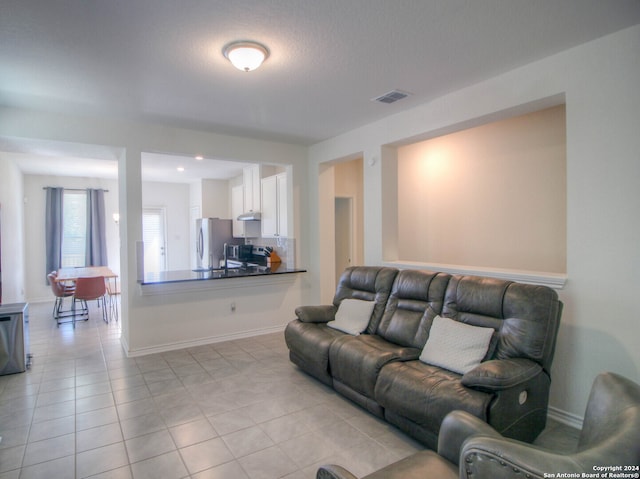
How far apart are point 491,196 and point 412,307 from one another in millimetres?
2087

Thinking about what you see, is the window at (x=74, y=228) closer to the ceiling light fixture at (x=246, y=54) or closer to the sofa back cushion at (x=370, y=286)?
the sofa back cushion at (x=370, y=286)

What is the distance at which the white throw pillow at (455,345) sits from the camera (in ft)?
8.13

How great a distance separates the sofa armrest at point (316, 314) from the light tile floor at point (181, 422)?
55 centimetres

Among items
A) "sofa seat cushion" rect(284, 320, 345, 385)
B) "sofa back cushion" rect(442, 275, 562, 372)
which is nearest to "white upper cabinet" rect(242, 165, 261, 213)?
"sofa seat cushion" rect(284, 320, 345, 385)

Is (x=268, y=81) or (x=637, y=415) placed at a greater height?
(x=268, y=81)

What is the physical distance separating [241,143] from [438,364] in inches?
145

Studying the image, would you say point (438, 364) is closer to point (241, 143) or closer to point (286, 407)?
point (286, 407)

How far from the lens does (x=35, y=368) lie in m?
3.81

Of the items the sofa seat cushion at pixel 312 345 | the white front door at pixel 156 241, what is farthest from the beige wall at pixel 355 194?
the white front door at pixel 156 241

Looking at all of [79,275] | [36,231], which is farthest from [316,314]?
[36,231]

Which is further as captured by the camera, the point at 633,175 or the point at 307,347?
the point at 307,347

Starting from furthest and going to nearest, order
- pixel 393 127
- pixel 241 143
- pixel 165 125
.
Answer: pixel 241 143, pixel 165 125, pixel 393 127

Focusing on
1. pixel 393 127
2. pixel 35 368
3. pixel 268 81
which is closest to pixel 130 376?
pixel 35 368

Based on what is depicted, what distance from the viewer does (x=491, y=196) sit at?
14.5 feet
